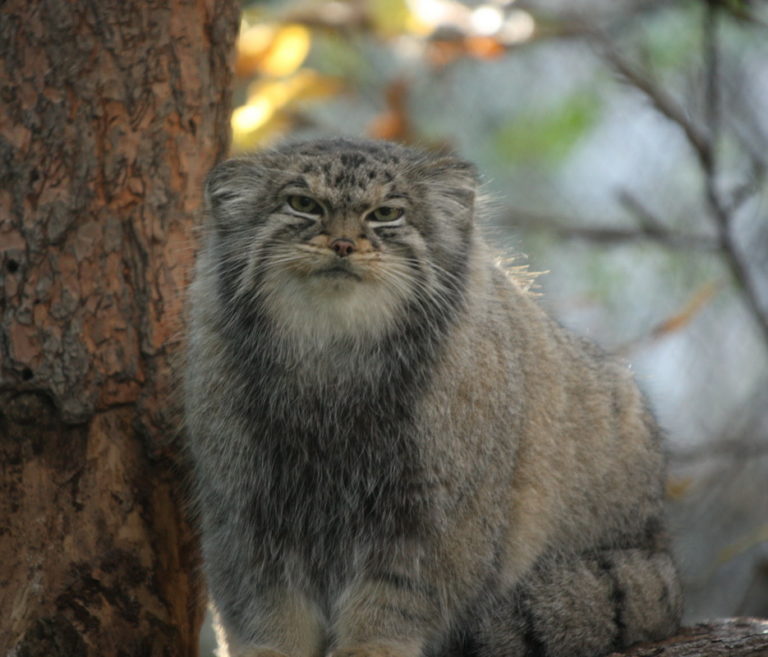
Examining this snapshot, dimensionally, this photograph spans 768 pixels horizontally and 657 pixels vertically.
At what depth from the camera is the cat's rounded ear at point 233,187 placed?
4.19 meters

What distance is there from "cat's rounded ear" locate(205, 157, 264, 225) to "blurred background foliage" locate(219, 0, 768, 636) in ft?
3.57

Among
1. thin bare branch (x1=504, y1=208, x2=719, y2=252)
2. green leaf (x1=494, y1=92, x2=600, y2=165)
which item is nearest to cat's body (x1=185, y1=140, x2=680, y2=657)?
thin bare branch (x1=504, y1=208, x2=719, y2=252)

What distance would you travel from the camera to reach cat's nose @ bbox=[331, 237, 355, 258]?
381 cm

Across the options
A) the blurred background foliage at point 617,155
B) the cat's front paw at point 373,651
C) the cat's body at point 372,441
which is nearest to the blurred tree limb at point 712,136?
the blurred background foliage at point 617,155

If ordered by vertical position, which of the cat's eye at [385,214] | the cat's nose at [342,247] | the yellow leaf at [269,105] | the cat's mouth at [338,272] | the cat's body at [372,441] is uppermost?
the yellow leaf at [269,105]

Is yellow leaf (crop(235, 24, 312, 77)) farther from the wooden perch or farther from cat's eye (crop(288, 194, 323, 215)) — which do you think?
the wooden perch

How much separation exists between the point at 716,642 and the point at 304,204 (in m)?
2.08

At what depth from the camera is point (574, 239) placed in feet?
24.2

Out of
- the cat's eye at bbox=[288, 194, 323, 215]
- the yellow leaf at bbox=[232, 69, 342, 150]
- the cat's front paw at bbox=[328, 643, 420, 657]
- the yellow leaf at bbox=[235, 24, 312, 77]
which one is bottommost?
the cat's front paw at bbox=[328, 643, 420, 657]

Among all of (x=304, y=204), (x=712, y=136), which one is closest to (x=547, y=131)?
(x=712, y=136)

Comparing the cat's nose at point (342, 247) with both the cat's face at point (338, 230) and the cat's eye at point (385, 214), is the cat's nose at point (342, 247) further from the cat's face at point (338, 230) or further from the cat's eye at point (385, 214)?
the cat's eye at point (385, 214)

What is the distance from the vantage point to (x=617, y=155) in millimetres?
8703

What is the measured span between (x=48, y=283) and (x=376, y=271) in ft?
4.67

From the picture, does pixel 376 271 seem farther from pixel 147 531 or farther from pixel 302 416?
pixel 147 531
